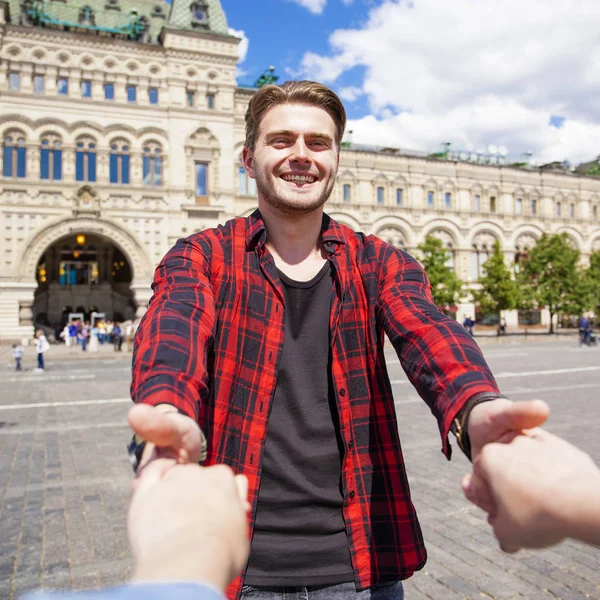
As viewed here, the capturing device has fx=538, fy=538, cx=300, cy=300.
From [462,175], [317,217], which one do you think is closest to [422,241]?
[462,175]

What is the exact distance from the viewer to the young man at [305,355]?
183 centimetres

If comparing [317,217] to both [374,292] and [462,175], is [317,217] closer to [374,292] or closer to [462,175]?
[374,292]

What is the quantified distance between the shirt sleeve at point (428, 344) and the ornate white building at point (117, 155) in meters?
31.7

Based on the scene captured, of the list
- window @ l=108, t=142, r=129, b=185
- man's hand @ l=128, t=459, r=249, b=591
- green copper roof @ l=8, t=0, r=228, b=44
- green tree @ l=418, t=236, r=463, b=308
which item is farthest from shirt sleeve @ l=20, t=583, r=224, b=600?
green copper roof @ l=8, t=0, r=228, b=44

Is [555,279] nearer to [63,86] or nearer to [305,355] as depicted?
[63,86]

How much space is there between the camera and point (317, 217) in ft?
7.18

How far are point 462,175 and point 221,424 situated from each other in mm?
44517

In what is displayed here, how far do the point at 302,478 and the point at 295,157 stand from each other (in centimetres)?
118

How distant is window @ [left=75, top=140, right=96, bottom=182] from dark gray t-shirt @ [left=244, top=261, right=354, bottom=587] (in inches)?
1336

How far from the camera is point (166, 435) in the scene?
41.4 inches

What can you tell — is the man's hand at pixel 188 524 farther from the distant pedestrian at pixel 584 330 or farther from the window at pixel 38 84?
the window at pixel 38 84

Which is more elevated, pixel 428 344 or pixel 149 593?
pixel 428 344

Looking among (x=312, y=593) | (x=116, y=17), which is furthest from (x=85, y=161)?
(x=312, y=593)

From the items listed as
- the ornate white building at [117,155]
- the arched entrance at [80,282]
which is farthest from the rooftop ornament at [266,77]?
the arched entrance at [80,282]
